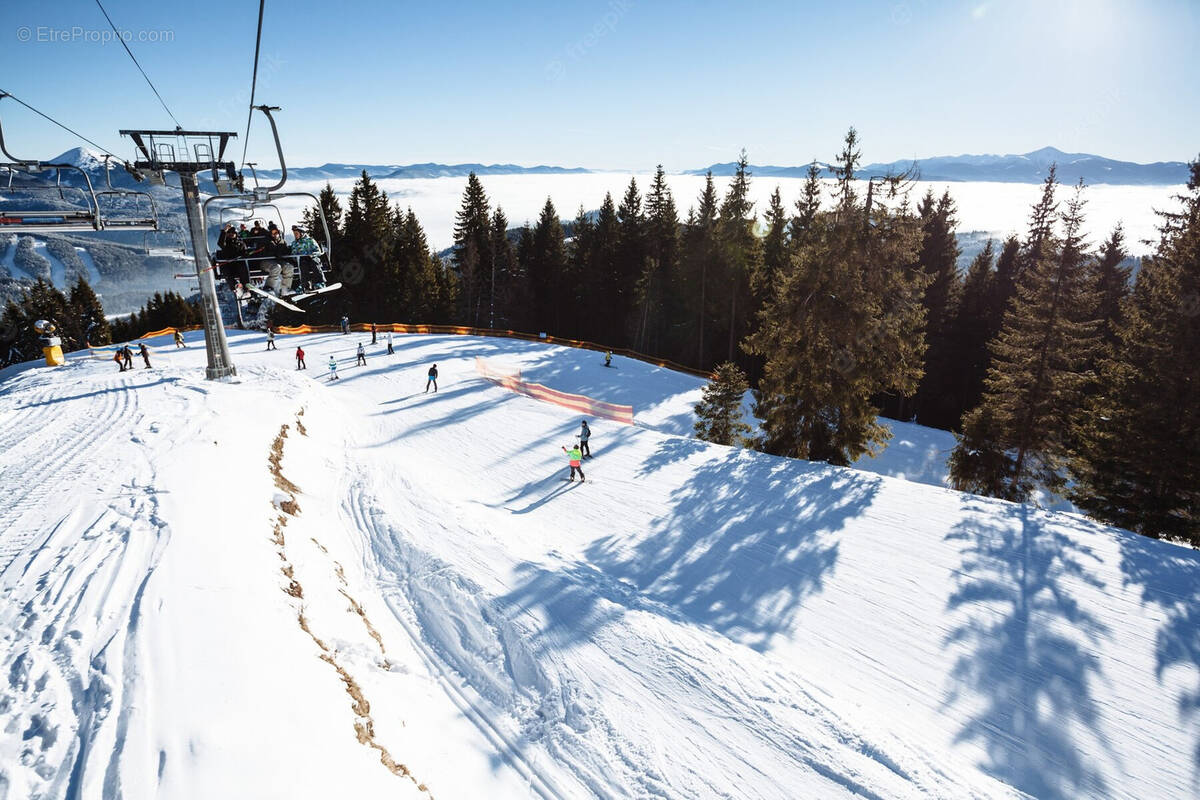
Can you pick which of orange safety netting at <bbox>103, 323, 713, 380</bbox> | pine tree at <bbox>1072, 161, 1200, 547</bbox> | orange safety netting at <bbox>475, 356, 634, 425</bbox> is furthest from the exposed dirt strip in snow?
→ orange safety netting at <bbox>103, 323, 713, 380</bbox>

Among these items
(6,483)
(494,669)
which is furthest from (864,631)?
(6,483)

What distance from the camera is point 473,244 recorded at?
5300cm

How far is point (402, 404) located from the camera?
80.6 ft

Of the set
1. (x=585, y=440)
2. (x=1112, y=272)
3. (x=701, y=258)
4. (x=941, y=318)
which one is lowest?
(x=585, y=440)

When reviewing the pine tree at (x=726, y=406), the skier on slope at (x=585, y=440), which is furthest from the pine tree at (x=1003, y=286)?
the skier on slope at (x=585, y=440)

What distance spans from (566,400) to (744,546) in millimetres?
14016

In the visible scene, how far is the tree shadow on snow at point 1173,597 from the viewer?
328 inches

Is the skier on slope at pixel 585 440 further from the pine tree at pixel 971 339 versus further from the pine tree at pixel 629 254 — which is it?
the pine tree at pixel 629 254

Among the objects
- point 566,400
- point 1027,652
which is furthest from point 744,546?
point 566,400

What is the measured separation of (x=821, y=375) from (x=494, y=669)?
A: 606 inches

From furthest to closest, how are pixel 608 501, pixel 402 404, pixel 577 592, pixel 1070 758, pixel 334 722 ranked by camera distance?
pixel 402 404
pixel 608 501
pixel 577 592
pixel 1070 758
pixel 334 722

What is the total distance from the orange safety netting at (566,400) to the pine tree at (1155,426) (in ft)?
52.7

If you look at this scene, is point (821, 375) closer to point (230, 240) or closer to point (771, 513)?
point (771, 513)

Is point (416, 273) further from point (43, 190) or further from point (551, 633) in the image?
point (551, 633)
